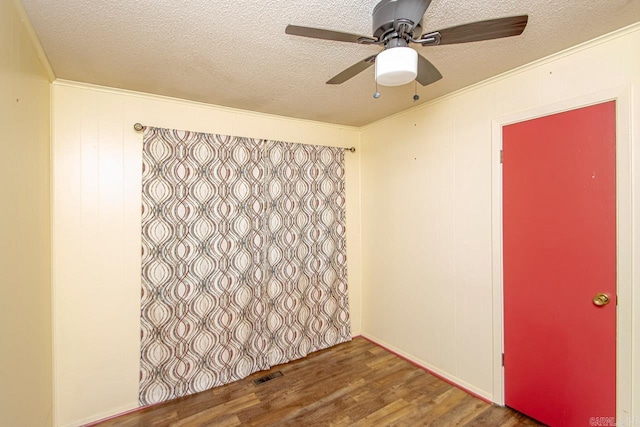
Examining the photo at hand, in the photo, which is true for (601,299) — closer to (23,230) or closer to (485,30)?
(485,30)

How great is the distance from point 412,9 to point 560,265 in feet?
5.89

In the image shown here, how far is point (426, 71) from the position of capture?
1406 mm

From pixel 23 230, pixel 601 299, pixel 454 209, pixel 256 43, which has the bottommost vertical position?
pixel 601 299

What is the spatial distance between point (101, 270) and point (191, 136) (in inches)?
48.5

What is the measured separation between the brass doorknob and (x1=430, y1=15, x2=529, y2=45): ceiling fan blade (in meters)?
1.54

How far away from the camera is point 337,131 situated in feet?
10.8

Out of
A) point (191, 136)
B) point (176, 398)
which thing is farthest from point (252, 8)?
point (176, 398)

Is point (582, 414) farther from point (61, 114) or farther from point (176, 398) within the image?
point (61, 114)

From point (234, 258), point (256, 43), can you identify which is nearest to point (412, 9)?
point (256, 43)

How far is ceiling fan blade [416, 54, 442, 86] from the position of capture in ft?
4.37

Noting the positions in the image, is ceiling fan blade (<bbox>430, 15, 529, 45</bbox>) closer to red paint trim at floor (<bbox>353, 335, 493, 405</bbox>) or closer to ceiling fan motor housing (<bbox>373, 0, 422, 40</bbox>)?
ceiling fan motor housing (<bbox>373, 0, 422, 40</bbox>)

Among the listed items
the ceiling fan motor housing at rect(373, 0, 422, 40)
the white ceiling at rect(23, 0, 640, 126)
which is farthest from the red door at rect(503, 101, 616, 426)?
the ceiling fan motor housing at rect(373, 0, 422, 40)

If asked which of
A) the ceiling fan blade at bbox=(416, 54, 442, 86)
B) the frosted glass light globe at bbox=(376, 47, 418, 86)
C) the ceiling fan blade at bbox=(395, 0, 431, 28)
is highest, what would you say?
the ceiling fan blade at bbox=(395, 0, 431, 28)

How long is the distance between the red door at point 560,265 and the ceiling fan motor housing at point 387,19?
4.28 feet
